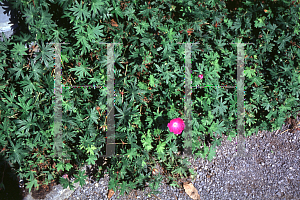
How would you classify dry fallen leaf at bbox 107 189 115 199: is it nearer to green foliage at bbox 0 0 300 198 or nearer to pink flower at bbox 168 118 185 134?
green foliage at bbox 0 0 300 198

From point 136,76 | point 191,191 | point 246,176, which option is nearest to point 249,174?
point 246,176

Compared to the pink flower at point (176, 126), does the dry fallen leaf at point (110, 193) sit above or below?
below

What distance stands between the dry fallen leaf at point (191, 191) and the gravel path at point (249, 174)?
1.6 inches

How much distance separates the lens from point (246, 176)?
3018 mm

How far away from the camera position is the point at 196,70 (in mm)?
2699

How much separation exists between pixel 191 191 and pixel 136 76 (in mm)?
1422

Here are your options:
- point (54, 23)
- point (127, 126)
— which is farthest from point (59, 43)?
point (127, 126)

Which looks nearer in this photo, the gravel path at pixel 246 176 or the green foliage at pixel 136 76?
the green foliage at pixel 136 76

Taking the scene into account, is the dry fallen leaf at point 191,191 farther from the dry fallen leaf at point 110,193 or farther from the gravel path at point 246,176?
the dry fallen leaf at point 110,193

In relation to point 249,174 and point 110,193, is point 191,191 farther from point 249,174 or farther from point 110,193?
point 110,193

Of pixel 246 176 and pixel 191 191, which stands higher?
pixel 246 176

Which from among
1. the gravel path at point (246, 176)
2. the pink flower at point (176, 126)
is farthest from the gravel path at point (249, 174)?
the pink flower at point (176, 126)

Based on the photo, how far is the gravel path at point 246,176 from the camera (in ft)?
9.36

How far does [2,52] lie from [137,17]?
131 centimetres
